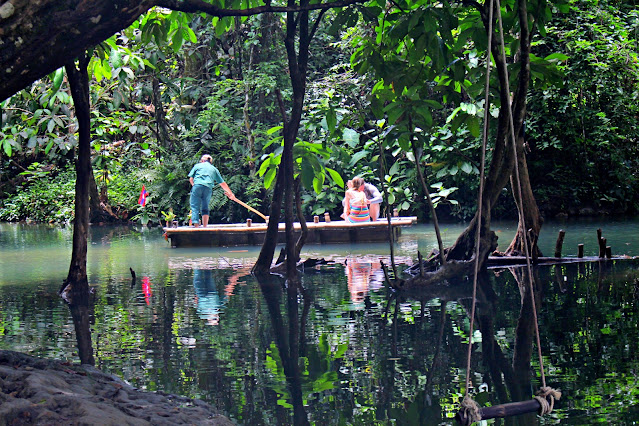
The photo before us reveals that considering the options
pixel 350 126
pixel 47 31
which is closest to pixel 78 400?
pixel 47 31

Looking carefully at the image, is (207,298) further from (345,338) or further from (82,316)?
(345,338)

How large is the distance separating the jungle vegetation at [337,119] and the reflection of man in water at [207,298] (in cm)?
96

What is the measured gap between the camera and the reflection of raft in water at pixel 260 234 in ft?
50.9

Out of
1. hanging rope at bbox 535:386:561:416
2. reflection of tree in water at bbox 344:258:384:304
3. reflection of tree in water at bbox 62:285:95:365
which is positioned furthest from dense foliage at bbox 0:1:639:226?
hanging rope at bbox 535:386:561:416

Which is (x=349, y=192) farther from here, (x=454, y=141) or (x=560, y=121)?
(x=560, y=121)

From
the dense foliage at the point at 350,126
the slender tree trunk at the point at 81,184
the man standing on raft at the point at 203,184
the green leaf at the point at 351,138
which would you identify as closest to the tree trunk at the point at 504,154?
the slender tree trunk at the point at 81,184

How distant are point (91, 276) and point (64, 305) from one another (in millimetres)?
2774

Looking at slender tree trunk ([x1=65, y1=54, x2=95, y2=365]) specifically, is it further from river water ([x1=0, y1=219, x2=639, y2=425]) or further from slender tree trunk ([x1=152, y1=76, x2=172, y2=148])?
slender tree trunk ([x1=152, y1=76, x2=172, y2=148])

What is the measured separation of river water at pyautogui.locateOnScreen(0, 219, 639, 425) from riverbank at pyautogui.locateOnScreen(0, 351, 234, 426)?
409 mm

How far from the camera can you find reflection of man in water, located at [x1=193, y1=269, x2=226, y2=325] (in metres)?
8.02

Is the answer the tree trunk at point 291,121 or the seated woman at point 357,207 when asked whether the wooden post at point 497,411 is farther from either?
the seated woman at point 357,207

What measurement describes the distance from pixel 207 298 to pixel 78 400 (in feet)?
16.9

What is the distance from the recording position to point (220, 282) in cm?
1046

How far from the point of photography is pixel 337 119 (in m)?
10.8
